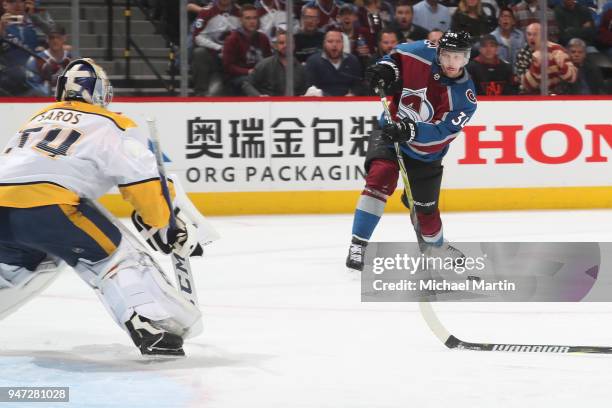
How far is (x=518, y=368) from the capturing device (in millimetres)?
3742

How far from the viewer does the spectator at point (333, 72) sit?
Answer: 8.80 meters

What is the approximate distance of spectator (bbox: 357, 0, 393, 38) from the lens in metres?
8.94

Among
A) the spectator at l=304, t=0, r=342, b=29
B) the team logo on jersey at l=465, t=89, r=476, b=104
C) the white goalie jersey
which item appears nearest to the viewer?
the white goalie jersey

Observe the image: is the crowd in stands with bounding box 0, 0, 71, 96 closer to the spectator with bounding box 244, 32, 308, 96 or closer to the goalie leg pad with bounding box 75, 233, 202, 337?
the spectator with bounding box 244, 32, 308, 96

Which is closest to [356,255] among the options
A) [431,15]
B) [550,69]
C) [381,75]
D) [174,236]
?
[381,75]

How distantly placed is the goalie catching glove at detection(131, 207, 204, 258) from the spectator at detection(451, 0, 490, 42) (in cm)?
529

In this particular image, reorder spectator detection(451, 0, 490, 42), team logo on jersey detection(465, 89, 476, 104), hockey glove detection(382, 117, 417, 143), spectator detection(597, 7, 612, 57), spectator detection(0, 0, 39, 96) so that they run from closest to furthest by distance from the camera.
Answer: hockey glove detection(382, 117, 417, 143)
team logo on jersey detection(465, 89, 476, 104)
spectator detection(0, 0, 39, 96)
spectator detection(451, 0, 490, 42)
spectator detection(597, 7, 612, 57)

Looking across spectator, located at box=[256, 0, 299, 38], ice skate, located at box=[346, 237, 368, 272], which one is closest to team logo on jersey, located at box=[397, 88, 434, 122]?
ice skate, located at box=[346, 237, 368, 272]

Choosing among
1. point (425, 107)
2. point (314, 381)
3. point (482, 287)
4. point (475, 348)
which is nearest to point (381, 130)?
point (425, 107)

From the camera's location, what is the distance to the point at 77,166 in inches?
150

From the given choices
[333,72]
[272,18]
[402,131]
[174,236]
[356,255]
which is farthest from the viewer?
[333,72]

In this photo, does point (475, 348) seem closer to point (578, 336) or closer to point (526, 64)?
point (578, 336)

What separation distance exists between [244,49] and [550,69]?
7.26ft

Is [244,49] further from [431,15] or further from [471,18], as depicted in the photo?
[471,18]
